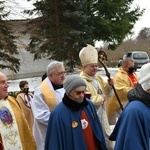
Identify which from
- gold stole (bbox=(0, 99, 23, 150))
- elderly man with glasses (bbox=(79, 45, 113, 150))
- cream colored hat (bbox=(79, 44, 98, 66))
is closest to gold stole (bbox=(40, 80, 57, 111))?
elderly man with glasses (bbox=(79, 45, 113, 150))

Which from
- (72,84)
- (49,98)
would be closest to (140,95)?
(72,84)

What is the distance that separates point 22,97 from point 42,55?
15.0m

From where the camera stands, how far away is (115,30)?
19.9m

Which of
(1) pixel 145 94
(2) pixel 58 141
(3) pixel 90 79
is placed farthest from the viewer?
(3) pixel 90 79

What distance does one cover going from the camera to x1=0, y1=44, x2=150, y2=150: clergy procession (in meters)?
2.70

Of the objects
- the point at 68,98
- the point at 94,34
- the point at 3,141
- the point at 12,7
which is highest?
the point at 12,7

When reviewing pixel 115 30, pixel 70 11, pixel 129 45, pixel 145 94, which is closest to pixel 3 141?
pixel 145 94

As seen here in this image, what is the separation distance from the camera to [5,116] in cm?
375

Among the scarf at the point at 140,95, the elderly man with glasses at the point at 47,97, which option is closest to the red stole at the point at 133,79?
the elderly man with glasses at the point at 47,97

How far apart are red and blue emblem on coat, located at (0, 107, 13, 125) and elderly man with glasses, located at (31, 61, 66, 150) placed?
0.59 m

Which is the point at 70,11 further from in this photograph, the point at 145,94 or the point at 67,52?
the point at 145,94

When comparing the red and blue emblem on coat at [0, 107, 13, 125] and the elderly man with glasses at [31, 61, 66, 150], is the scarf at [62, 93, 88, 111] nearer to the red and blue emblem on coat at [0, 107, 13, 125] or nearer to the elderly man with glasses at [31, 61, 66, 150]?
the red and blue emblem on coat at [0, 107, 13, 125]

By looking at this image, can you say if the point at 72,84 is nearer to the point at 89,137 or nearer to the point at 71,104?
the point at 71,104

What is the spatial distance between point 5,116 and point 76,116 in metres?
0.86
